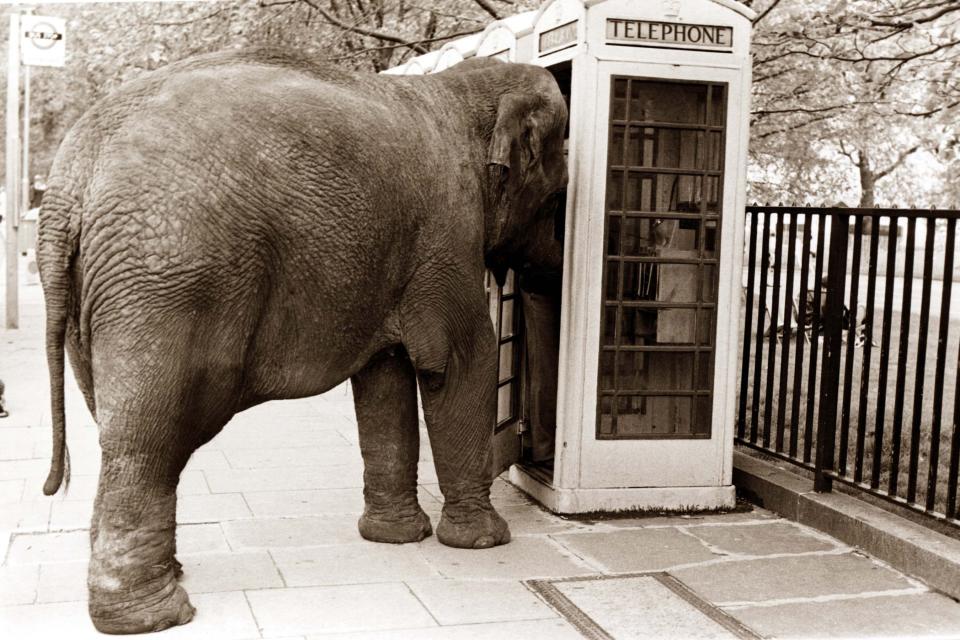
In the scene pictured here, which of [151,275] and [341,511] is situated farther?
[341,511]

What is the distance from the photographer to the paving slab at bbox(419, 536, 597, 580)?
543 centimetres

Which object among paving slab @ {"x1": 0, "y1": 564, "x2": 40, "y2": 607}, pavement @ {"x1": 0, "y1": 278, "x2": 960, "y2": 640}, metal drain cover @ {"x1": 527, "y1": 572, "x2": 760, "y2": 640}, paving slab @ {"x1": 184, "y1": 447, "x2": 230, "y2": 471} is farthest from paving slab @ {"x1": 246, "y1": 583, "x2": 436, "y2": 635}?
paving slab @ {"x1": 184, "y1": 447, "x2": 230, "y2": 471}

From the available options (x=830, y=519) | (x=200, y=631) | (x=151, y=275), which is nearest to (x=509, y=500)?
(x=830, y=519)

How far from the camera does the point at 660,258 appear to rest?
6.40 meters

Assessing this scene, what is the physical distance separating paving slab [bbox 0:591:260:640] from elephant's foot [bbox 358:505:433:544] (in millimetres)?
1040

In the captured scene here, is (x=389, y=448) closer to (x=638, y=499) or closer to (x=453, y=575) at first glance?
(x=453, y=575)

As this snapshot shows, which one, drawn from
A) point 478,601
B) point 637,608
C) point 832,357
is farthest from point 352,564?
point 832,357

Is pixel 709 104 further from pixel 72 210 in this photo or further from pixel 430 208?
pixel 72 210

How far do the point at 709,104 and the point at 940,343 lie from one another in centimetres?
174

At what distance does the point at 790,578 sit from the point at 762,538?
0.69 meters

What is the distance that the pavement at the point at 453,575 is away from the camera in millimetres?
4711

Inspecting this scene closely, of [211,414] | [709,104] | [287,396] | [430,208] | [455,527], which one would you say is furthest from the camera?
[709,104]

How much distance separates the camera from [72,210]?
14.8ft

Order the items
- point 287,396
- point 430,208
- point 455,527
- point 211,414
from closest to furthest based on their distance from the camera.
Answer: point 211,414 < point 287,396 < point 430,208 < point 455,527
